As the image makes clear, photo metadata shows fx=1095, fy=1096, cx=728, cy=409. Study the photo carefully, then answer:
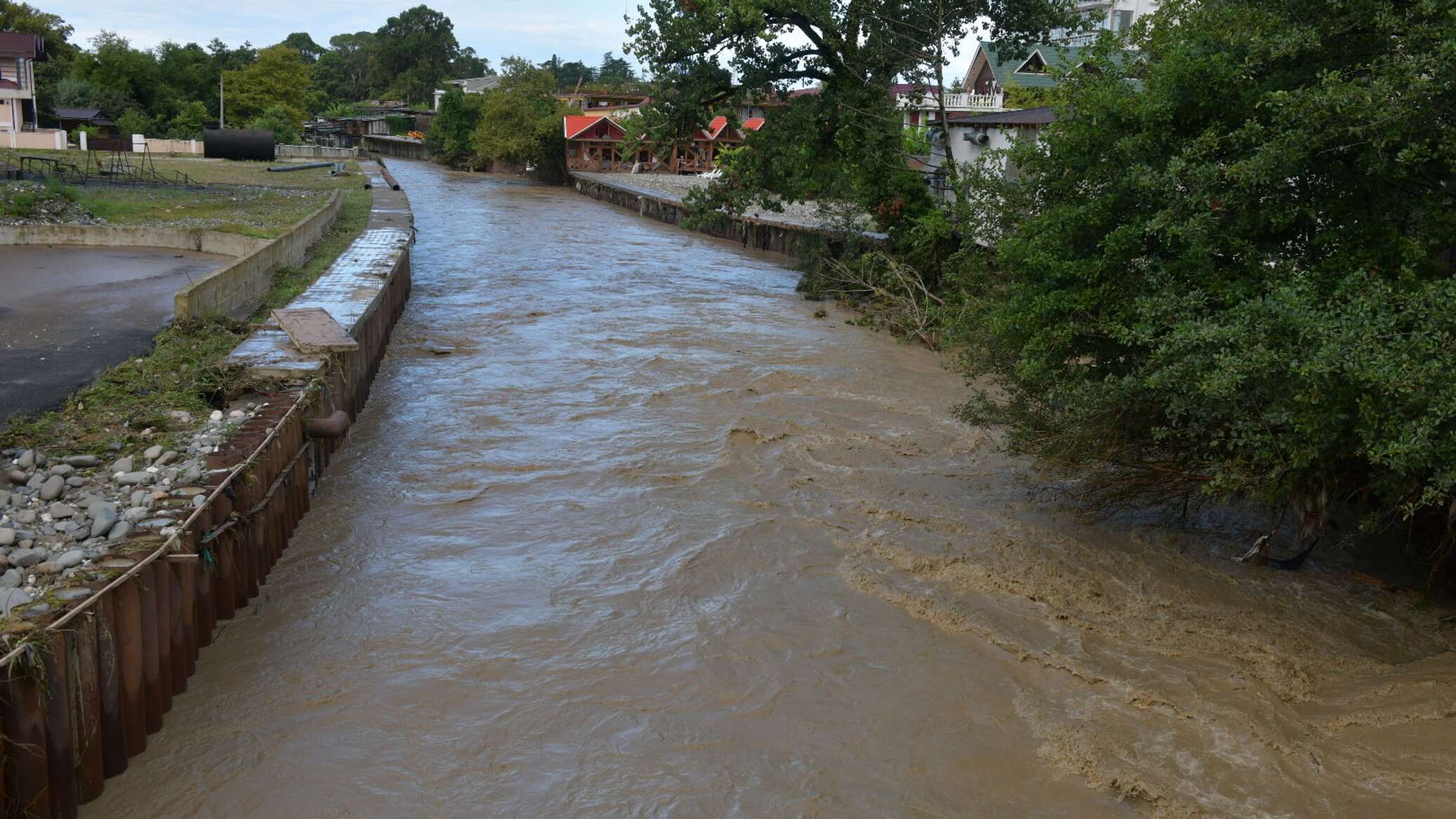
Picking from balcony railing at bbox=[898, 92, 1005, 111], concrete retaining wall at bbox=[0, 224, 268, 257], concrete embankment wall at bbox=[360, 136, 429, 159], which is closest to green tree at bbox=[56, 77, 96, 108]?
concrete embankment wall at bbox=[360, 136, 429, 159]

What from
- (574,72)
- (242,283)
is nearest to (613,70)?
(574,72)

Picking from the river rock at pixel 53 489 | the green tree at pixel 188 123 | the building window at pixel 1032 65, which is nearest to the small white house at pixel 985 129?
the building window at pixel 1032 65

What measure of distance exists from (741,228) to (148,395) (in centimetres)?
3098

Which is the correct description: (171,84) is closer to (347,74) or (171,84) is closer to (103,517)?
(103,517)

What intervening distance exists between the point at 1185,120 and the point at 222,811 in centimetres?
927

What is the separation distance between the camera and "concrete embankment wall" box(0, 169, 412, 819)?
5805 millimetres

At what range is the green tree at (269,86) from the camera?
277 feet

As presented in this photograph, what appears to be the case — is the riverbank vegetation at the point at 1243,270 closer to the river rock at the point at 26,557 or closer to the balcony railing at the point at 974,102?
the river rock at the point at 26,557

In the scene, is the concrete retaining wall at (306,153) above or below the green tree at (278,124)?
below

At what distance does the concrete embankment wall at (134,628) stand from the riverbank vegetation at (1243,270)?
6.88m

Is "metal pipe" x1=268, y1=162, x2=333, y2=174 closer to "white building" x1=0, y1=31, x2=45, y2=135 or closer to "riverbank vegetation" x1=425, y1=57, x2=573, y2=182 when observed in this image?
"white building" x1=0, y1=31, x2=45, y2=135

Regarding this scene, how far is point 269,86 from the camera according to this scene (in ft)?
284

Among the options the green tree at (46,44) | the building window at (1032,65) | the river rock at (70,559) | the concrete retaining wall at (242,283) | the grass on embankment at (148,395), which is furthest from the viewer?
the green tree at (46,44)

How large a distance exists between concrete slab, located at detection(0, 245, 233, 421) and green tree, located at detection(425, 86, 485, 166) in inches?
2461
